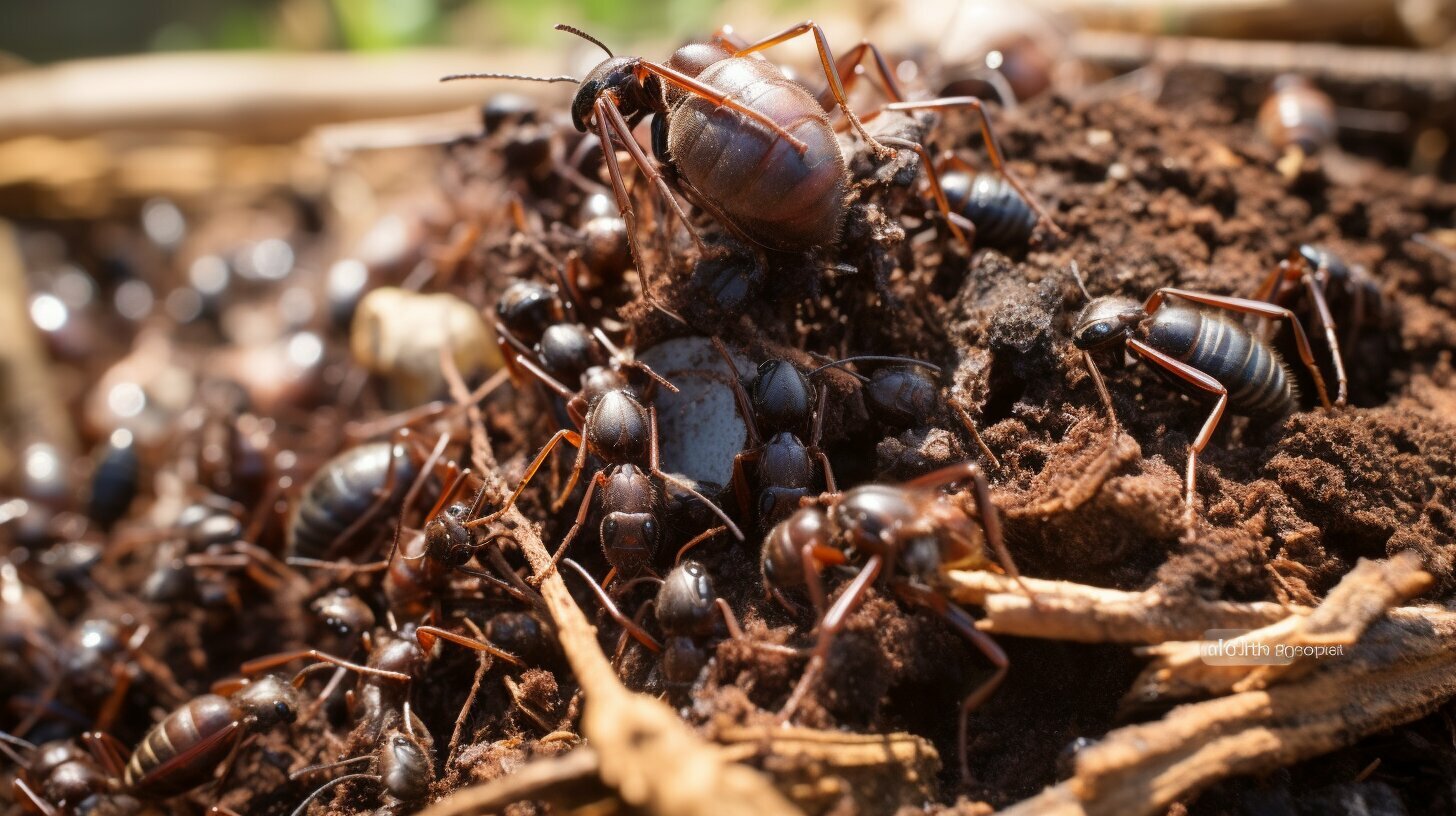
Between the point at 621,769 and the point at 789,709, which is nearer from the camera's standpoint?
the point at 621,769

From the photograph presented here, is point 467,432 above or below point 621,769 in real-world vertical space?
above

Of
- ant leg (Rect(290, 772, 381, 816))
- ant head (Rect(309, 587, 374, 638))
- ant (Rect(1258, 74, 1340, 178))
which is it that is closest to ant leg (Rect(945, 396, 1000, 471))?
ant leg (Rect(290, 772, 381, 816))

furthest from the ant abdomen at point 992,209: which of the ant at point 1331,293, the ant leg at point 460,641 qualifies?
the ant leg at point 460,641

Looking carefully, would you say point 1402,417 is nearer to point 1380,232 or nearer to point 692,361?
point 1380,232

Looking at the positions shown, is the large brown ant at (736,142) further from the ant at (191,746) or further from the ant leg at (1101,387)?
the ant at (191,746)

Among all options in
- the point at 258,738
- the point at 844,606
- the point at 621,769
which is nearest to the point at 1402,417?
the point at 844,606

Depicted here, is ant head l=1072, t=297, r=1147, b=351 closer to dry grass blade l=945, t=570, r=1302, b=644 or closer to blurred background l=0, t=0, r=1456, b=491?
dry grass blade l=945, t=570, r=1302, b=644
